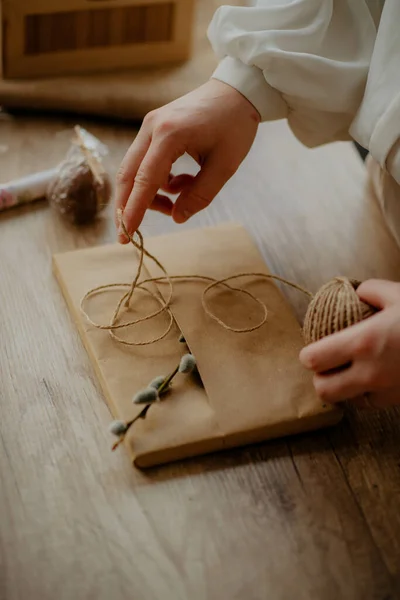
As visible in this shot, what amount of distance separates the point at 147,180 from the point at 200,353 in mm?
178

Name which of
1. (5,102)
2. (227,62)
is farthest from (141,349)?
(5,102)

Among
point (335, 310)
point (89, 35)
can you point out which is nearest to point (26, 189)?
point (89, 35)

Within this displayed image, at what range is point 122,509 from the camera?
65 cm

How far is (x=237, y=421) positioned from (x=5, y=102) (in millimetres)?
628

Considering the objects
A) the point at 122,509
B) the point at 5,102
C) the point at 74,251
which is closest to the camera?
the point at 122,509

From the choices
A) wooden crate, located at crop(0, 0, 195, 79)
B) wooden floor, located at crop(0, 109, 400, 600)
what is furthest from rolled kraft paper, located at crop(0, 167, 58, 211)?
wooden crate, located at crop(0, 0, 195, 79)

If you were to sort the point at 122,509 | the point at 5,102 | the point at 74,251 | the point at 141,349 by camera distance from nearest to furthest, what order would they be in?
1. the point at 122,509
2. the point at 141,349
3. the point at 74,251
4. the point at 5,102

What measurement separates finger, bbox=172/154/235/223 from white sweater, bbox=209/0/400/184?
0.08 metres

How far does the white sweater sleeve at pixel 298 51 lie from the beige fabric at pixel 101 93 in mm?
269

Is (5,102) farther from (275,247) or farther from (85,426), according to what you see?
(85,426)

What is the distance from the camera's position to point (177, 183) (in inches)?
33.4

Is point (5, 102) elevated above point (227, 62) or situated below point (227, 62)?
below

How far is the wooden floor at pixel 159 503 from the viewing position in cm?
61

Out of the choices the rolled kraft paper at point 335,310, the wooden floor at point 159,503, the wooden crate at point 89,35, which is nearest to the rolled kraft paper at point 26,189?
the wooden floor at point 159,503
